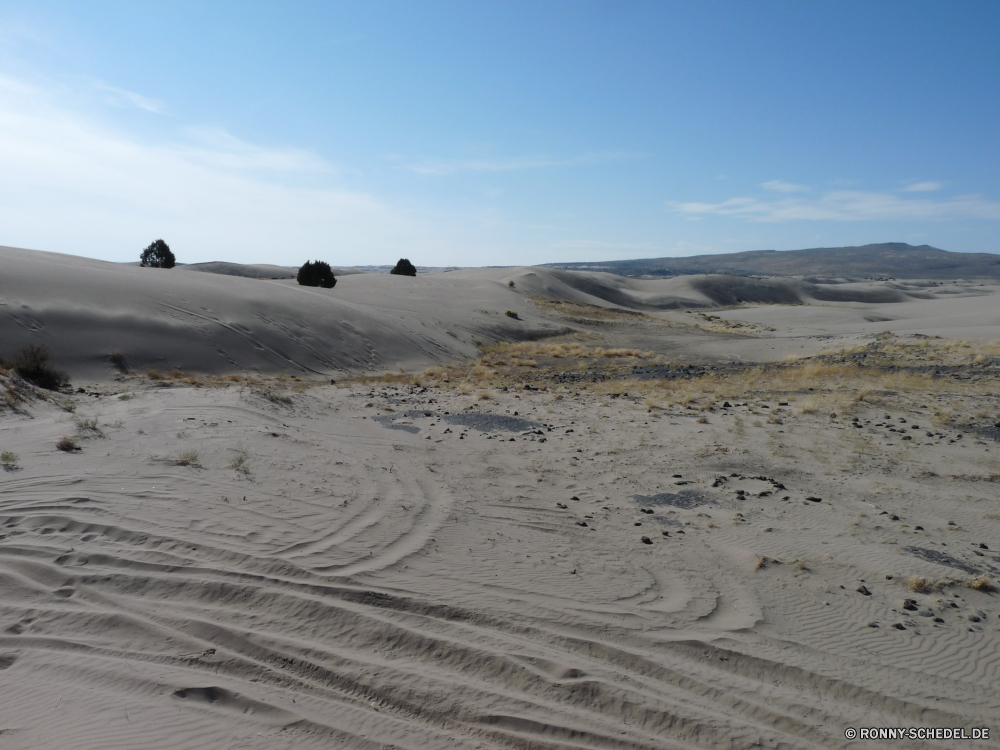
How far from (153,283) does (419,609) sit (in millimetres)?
20252

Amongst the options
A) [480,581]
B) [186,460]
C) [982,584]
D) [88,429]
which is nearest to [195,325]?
[88,429]

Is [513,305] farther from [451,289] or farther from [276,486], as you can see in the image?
[276,486]

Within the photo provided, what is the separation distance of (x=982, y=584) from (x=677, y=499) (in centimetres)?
332

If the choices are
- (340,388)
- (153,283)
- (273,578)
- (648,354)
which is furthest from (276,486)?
(648,354)

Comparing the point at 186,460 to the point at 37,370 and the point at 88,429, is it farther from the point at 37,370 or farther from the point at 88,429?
the point at 37,370

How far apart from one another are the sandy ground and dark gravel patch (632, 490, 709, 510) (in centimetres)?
5

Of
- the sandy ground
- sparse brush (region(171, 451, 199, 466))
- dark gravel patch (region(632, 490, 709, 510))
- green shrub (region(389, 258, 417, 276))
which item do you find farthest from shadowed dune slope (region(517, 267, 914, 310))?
sparse brush (region(171, 451, 199, 466))

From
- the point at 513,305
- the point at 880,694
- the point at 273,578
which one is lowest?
the point at 880,694

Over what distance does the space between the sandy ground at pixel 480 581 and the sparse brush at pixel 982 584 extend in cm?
10

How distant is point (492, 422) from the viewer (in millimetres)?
13039

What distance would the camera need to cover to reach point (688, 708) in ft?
13.3

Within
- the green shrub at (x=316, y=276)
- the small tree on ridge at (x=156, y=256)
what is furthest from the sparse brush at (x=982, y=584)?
the small tree on ridge at (x=156, y=256)

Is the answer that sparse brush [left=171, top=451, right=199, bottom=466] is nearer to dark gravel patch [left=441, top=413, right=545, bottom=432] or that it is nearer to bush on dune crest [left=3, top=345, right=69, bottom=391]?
dark gravel patch [left=441, top=413, right=545, bottom=432]

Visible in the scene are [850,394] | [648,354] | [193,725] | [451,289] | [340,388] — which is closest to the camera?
[193,725]
